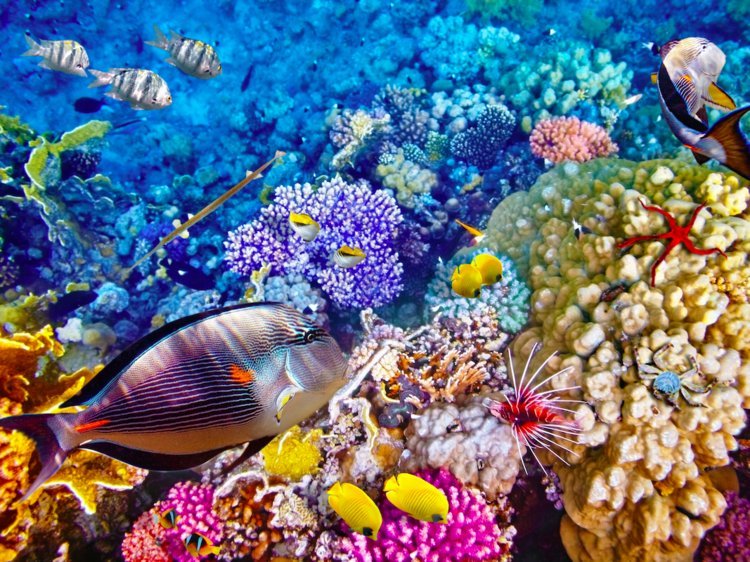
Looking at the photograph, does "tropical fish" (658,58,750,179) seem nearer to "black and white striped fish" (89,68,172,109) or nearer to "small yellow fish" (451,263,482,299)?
"small yellow fish" (451,263,482,299)

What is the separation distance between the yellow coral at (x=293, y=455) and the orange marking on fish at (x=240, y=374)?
2177 millimetres

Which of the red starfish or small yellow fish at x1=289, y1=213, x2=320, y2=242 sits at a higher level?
the red starfish

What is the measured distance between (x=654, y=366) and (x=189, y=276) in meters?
5.82

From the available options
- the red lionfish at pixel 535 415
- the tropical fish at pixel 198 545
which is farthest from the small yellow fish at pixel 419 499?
the tropical fish at pixel 198 545

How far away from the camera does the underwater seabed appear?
197cm

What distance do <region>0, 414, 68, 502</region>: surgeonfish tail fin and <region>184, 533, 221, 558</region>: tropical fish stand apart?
2112 mm

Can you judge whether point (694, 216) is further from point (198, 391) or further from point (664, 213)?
point (198, 391)

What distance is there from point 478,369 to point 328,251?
2.54 meters

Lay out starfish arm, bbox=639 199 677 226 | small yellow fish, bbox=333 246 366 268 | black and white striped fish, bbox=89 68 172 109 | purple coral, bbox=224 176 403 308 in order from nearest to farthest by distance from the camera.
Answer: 1. starfish arm, bbox=639 199 677 226
2. small yellow fish, bbox=333 246 366 268
3. black and white striped fish, bbox=89 68 172 109
4. purple coral, bbox=224 176 403 308

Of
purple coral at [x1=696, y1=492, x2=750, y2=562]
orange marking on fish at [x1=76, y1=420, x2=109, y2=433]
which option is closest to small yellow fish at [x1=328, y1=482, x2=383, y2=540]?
orange marking on fish at [x1=76, y1=420, x2=109, y2=433]

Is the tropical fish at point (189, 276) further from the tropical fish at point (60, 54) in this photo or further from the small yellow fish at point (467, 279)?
the small yellow fish at point (467, 279)

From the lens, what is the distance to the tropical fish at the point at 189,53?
4980 millimetres

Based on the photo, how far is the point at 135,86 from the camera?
4840 millimetres

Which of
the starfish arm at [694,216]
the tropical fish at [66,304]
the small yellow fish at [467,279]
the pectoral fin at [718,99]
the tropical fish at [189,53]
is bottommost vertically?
the tropical fish at [66,304]
